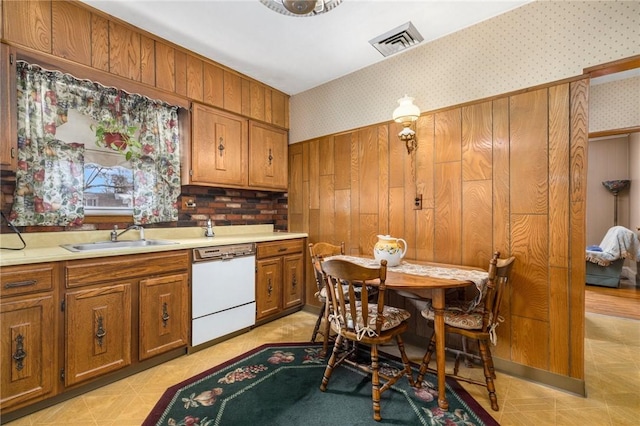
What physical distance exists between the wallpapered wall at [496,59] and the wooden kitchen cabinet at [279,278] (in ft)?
5.01

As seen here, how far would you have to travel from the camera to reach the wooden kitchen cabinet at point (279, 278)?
9.91 ft

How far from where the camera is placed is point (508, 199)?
2.19 m

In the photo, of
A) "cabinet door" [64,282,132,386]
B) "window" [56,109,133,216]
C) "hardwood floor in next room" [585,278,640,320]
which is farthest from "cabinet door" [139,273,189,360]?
"hardwood floor in next room" [585,278,640,320]

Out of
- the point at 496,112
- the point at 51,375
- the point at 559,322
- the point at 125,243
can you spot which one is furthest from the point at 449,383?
the point at 125,243

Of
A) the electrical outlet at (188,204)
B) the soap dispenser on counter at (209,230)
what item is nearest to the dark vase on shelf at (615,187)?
the soap dispenser on counter at (209,230)

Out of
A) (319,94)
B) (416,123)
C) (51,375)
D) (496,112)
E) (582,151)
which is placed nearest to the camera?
(51,375)

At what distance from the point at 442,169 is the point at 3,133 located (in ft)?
10.4

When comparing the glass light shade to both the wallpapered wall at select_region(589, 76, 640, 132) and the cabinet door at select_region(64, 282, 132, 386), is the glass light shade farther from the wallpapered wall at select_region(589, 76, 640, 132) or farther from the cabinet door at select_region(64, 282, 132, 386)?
the wallpapered wall at select_region(589, 76, 640, 132)

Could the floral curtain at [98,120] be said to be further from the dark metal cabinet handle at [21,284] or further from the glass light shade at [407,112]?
the glass light shade at [407,112]

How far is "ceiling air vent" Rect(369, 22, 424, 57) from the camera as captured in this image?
2.38 metres

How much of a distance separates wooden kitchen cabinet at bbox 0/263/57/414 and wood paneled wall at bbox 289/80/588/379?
2497mm

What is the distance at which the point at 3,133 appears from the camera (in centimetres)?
180

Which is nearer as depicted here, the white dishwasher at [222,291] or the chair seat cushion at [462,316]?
the chair seat cushion at [462,316]

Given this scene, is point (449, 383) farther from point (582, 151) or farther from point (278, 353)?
point (582, 151)
